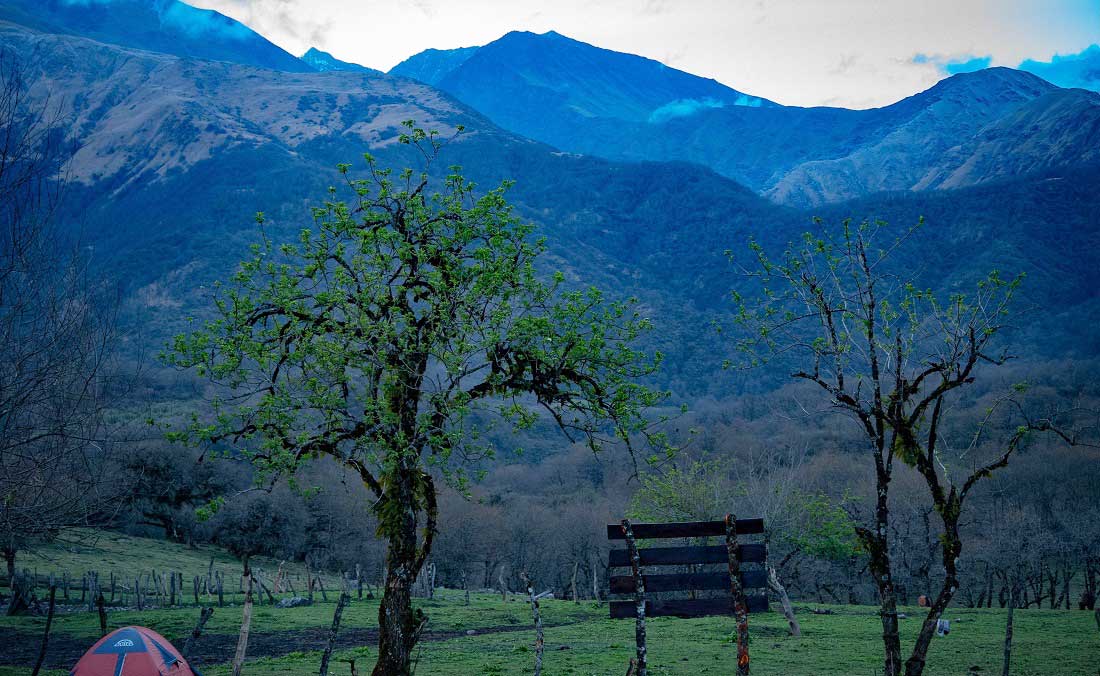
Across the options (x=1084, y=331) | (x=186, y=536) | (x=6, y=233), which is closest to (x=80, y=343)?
(x=6, y=233)

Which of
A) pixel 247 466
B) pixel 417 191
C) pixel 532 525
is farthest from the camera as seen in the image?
pixel 532 525

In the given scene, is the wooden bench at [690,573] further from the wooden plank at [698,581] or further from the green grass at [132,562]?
the green grass at [132,562]

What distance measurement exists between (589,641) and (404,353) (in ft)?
55.2

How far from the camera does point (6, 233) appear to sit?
51.2 feet

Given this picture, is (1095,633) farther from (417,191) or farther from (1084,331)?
(1084,331)

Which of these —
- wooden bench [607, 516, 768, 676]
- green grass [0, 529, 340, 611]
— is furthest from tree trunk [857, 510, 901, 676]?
green grass [0, 529, 340, 611]

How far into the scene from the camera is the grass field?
20438mm

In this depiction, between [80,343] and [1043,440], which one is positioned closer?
[80,343]

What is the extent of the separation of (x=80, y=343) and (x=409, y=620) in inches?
367

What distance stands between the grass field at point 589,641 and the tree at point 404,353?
24.6 feet

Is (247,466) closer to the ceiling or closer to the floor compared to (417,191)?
closer to the floor

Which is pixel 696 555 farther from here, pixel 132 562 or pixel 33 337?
pixel 132 562

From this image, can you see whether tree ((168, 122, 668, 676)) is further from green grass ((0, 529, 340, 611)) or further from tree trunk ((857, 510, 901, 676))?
green grass ((0, 529, 340, 611))

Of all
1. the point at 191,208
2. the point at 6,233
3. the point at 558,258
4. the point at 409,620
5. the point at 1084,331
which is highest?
the point at 191,208
